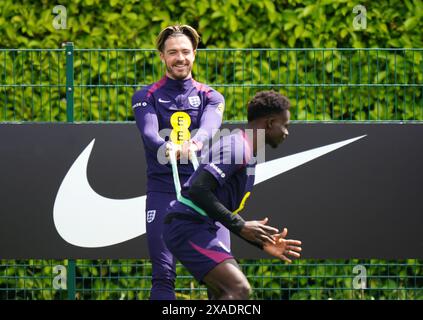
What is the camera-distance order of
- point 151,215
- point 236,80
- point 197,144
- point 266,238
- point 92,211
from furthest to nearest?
point 236,80, point 92,211, point 151,215, point 197,144, point 266,238

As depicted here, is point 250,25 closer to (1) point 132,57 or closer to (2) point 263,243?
(1) point 132,57

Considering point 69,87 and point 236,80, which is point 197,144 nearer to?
point 69,87

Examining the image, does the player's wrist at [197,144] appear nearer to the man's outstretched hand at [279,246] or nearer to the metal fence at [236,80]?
the man's outstretched hand at [279,246]

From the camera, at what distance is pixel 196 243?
580 centimetres

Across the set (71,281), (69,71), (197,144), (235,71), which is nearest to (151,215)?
(197,144)

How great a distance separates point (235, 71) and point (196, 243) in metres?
3.55

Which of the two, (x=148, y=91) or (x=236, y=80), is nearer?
(x=148, y=91)

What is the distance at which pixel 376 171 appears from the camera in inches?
330

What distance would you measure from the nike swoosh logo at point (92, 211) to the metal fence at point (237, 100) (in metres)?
0.32

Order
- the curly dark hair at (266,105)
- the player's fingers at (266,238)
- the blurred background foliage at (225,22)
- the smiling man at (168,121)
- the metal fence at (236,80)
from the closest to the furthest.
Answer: the player's fingers at (266,238)
the curly dark hair at (266,105)
the smiling man at (168,121)
the metal fence at (236,80)
the blurred background foliage at (225,22)

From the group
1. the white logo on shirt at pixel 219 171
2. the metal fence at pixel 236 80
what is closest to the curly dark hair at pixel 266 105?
→ the white logo on shirt at pixel 219 171

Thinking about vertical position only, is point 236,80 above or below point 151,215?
above

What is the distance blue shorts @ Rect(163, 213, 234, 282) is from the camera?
5.76 meters

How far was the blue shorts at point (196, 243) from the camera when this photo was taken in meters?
5.76
